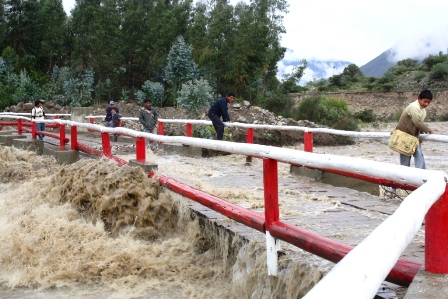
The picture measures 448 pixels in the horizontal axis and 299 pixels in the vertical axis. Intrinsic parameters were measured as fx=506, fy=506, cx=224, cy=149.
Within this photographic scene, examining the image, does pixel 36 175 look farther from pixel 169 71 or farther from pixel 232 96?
pixel 169 71

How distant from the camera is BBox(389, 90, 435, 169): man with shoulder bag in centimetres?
636

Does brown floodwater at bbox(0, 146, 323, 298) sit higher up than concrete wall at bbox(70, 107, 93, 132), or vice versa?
concrete wall at bbox(70, 107, 93, 132)

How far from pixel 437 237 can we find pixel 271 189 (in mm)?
1161

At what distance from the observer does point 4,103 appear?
99.7 feet

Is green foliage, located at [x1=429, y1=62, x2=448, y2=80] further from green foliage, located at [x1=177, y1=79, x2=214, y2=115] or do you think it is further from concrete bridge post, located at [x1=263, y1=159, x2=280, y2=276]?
concrete bridge post, located at [x1=263, y1=159, x2=280, y2=276]

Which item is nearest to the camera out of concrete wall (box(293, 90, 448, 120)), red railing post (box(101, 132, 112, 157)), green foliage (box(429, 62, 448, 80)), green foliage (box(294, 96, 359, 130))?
red railing post (box(101, 132, 112, 157))

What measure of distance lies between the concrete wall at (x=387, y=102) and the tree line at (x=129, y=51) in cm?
1458

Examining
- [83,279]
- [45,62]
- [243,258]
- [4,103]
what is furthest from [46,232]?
[45,62]

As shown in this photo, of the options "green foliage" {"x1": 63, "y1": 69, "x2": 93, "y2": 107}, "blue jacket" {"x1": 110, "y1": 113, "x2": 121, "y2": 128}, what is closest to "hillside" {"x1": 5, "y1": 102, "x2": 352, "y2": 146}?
"blue jacket" {"x1": 110, "y1": 113, "x2": 121, "y2": 128}

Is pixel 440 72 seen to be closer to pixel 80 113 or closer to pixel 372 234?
pixel 80 113

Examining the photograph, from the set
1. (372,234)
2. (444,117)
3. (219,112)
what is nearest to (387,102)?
(444,117)

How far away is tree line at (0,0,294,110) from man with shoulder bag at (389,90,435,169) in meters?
22.1

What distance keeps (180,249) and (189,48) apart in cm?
2883

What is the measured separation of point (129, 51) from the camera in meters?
37.1
